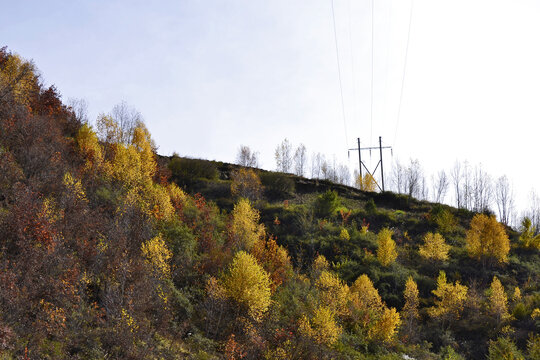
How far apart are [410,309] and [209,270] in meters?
13.2

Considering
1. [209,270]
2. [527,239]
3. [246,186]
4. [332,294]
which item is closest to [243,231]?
[209,270]

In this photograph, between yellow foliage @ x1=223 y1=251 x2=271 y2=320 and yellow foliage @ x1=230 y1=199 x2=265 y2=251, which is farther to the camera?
yellow foliage @ x1=230 y1=199 x2=265 y2=251

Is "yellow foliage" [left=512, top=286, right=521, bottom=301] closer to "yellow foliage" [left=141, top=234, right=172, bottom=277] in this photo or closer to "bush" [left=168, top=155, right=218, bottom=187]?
"yellow foliage" [left=141, top=234, right=172, bottom=277]

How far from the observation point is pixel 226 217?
94.9 ft

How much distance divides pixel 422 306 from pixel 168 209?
19348mm

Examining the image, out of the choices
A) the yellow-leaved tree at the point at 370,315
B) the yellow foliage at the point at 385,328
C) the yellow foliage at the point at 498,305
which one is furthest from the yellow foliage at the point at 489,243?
the yellow foliage at the point at 385,328

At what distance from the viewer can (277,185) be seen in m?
40.2

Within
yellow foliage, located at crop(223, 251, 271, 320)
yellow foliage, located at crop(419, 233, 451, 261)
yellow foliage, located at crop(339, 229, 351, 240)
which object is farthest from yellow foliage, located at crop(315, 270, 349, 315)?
yellow foliage, located at crop(419, 233, 451, 261)

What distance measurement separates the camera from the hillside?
12570mm

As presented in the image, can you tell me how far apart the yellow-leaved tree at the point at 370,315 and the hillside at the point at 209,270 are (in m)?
0.09

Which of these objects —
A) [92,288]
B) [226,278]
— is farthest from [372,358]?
[92,288]

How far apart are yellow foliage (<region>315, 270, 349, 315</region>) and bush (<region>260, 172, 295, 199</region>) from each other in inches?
740

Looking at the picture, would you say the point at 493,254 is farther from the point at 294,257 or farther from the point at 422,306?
the point at 294,257

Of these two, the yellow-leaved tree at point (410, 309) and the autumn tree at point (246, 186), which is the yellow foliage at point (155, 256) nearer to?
the yellow-leaved tree at point (410, 309)
